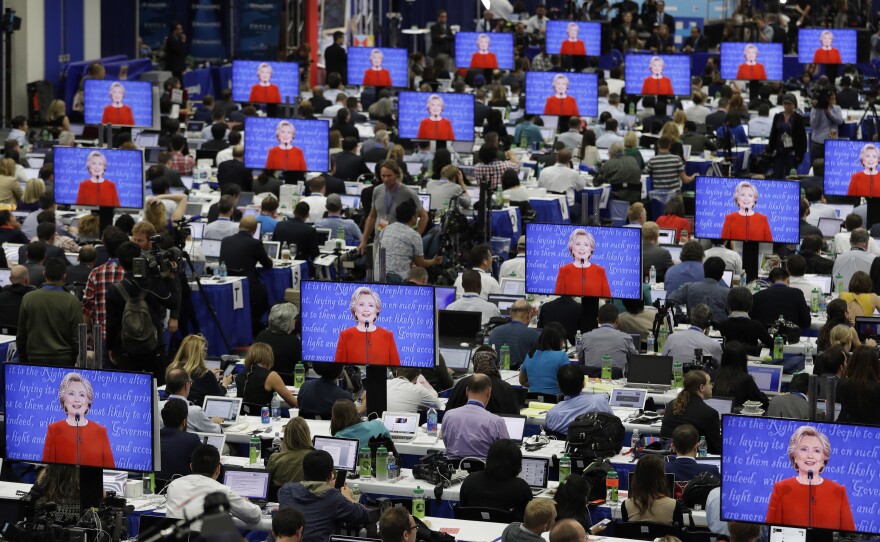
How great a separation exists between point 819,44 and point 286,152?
47.4ft

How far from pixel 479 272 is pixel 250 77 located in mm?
11766

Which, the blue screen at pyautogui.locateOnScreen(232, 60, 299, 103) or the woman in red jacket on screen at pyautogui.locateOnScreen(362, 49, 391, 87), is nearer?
the blue screen at pyautogui.locateOnScreen(232, 60, 299, 103)

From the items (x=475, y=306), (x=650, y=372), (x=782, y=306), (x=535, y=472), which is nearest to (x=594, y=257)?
(x=475, y=306)

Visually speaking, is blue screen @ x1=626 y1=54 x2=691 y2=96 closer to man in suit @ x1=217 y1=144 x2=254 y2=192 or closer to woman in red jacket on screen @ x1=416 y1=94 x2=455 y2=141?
woman in red jacket on screen @ x1=416 y1=94 x2=455 y2=141

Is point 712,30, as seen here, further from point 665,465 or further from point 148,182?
point 665,465

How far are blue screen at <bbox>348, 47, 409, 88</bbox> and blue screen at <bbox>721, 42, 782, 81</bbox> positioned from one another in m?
Result: 5.72

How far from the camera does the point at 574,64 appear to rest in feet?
107

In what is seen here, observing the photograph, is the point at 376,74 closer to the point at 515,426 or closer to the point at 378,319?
the point at 378,319

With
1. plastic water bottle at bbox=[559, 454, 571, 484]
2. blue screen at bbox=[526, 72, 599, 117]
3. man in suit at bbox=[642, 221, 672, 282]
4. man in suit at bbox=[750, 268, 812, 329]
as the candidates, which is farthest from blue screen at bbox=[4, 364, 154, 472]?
blue screen at bbox=[526, 72, 599, 117]

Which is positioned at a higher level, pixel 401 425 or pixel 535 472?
pixel 401 425

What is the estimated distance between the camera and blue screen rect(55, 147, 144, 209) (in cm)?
1764

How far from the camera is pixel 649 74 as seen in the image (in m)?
27.4

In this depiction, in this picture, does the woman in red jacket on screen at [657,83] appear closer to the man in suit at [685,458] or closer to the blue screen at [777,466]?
the man in suit at [685,458]

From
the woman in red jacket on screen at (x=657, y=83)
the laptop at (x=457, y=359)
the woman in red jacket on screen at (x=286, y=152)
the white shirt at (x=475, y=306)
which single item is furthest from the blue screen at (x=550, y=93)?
the laptop at (x=457, y=359)
